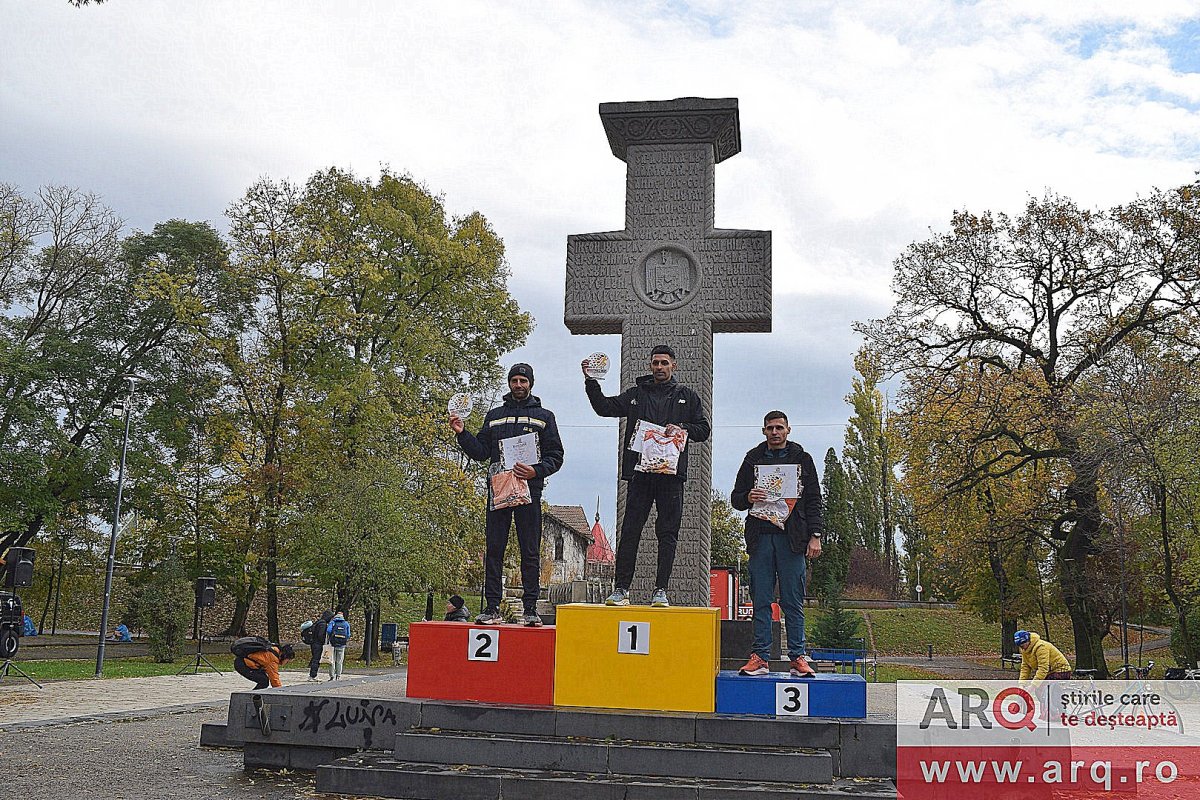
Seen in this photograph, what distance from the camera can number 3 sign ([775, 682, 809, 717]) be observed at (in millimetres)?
6004

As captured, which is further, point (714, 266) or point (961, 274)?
point (961, 274)

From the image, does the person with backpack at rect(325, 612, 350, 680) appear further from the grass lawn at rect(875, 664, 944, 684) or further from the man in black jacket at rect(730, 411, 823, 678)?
the man in black jacket at rect(730, 411, 823, 678)

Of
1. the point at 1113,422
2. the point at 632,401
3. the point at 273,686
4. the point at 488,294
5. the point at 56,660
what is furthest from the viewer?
the point at 488,294

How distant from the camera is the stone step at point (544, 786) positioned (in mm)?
5277

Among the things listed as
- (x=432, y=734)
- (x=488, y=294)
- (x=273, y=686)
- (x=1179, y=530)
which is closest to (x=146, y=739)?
(x=273, y=686)

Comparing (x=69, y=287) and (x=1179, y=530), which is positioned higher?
(x=69, y=287)

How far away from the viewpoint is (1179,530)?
17.6 meters

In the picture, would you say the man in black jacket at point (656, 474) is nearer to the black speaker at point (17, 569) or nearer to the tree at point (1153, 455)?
the tree at point (1153, 455)

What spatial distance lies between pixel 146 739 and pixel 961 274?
18.8 meters

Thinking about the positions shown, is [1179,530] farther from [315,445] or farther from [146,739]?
[315,445]

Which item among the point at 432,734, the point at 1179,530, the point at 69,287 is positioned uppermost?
the point at 69,287

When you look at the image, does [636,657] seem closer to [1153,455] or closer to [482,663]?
[482,663]

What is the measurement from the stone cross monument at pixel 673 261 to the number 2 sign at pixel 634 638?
87.0 inches

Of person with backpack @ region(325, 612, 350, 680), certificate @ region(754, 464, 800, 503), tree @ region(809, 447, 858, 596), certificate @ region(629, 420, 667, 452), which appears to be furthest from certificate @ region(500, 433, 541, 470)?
tree @ region(809, 447, 858, 596)
